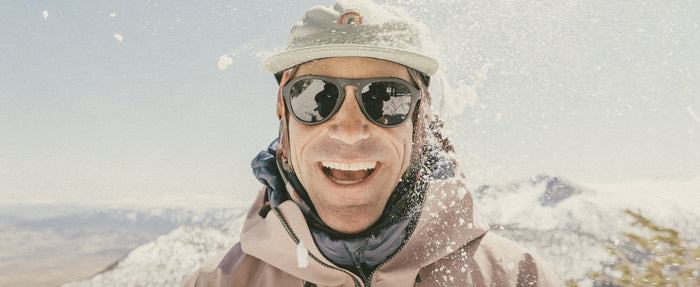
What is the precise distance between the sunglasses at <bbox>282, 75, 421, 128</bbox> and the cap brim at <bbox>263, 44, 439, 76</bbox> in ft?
0.35

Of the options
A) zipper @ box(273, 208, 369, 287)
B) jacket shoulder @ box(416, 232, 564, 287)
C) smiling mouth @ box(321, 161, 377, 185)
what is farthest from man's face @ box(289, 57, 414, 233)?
jacket shoulder @ box(416, 232, 564, 287)

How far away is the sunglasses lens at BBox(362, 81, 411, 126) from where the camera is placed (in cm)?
183

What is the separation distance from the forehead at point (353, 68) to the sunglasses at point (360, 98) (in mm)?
46

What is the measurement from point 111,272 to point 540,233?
6295 mm

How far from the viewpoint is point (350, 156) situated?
1785 millimetres

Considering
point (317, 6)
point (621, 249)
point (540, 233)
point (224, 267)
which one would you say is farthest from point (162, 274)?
point (540, 233)

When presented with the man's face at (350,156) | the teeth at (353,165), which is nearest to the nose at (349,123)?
the man's face at (350,156)

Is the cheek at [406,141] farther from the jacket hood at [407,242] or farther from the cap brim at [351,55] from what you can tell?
the cap brim at [351,55]

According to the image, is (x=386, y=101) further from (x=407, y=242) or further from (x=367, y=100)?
(x=407, y=242)

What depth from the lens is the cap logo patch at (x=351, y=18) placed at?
1909mm

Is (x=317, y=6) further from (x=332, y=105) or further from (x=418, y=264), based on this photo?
(x=418, y=264)

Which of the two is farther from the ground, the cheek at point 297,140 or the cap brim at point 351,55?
the cap brim at point 351,55

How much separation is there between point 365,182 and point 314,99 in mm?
471

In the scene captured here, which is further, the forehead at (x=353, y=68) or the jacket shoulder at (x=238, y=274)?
the jacket shoulder at (x=238, y=274)
